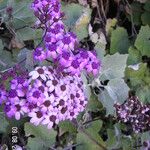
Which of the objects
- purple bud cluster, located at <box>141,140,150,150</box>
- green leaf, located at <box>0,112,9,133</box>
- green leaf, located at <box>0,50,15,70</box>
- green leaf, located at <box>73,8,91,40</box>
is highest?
green leaf, located at <box>73,8,91,40</box>

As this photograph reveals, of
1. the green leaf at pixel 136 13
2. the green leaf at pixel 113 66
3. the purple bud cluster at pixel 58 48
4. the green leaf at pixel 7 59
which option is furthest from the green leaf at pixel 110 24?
the purple bud cluster at pixel 58 48

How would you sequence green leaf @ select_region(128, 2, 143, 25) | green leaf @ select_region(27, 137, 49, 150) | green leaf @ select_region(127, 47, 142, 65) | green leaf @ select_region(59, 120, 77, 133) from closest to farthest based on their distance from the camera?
green leaf @ select_region(27, 137, 49, 150), green leaf @ select_region(59, 120, 77, 133), green leaf @ select_region(127, 47, 142, 65), green leaf @ select_region(128, 2, 143, 25)

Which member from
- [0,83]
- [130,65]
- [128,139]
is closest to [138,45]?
[130,65]

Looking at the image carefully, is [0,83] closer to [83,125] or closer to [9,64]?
[9,64]

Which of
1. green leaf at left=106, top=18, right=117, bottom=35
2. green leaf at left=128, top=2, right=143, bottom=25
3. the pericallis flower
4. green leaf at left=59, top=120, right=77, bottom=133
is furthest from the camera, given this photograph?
green leaf at left=128, top=2, right=143, bottom=25

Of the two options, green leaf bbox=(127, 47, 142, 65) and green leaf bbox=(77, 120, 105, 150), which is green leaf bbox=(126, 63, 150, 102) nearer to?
green leaf bbox=(127, 47, 142, 65)

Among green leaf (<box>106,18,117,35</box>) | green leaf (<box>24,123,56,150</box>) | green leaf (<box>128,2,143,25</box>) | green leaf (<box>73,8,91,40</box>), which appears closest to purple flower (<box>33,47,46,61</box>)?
green leaf (<box>24,123,56,150</box>)
